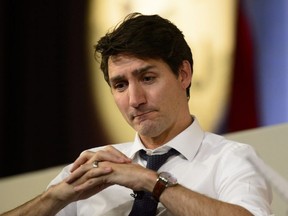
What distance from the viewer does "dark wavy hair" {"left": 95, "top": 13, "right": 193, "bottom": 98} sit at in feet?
4.26

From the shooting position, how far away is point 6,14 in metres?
2.22

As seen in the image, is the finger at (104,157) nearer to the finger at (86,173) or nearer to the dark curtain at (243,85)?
the finger at (86,173)

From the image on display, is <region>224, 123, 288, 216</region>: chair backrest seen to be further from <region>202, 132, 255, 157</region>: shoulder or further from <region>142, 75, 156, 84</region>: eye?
<region>142, 75, 156, 84</region>: eye

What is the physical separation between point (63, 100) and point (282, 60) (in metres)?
0.88

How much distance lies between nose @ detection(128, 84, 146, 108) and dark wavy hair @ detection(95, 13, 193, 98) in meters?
0.07

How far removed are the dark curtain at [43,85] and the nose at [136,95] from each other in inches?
35.8

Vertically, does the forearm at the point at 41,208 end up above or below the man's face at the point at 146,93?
below

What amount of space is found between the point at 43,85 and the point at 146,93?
1.00m

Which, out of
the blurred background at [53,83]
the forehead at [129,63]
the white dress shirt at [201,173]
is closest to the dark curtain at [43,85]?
the blurred background at [53,83]

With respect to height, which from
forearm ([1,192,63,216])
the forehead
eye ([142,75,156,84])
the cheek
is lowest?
forearm ([1,192,63,216])

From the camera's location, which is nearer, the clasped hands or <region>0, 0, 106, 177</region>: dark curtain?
the clasped hands

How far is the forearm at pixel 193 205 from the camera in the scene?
3.43 feet

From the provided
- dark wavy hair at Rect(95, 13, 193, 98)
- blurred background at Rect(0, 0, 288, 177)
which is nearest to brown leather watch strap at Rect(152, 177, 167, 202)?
dark wavy hair at Rect(95, 13, 193, 98)

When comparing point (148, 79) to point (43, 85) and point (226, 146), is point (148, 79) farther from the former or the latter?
point (43, 85)
